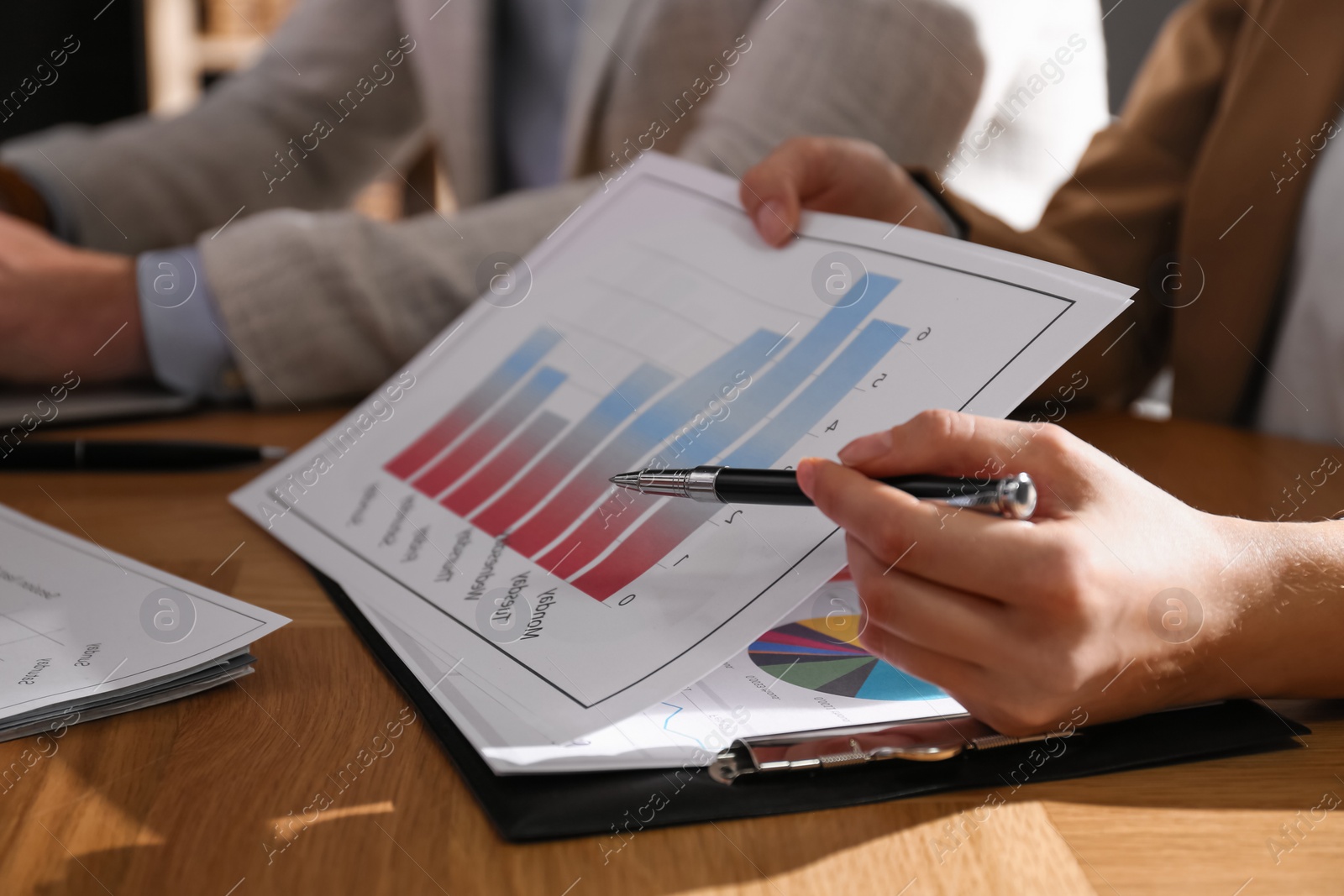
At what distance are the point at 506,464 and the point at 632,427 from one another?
0.22ft

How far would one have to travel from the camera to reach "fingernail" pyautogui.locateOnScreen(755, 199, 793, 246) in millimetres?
500

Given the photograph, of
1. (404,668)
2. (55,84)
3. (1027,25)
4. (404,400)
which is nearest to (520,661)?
(404,668)

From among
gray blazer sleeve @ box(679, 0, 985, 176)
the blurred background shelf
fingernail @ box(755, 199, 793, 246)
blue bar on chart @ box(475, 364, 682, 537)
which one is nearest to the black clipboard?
blue bar on chart @ box(475, 364, 682, 537)

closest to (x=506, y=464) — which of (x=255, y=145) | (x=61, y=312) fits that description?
(x=61, y=312)

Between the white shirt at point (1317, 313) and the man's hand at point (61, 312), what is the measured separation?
2.64ft

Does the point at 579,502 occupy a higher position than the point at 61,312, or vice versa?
the point at 61,312

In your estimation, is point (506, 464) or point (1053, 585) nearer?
point (1053, 585)

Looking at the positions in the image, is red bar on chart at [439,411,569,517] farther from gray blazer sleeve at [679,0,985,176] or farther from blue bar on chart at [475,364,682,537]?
gray blazer sleeve at [679,0,985,176]

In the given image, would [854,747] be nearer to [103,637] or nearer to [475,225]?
[103,637]

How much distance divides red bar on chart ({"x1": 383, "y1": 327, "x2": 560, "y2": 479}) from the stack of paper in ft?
0.44

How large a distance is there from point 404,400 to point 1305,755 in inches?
17.9

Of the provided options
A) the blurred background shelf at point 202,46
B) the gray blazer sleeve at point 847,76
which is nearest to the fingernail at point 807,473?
the gray blazer sleeve at point 847,76

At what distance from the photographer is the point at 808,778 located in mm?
291

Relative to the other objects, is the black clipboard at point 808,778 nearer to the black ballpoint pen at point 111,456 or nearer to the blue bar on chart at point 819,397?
the blue bar on chart at point 819,397
